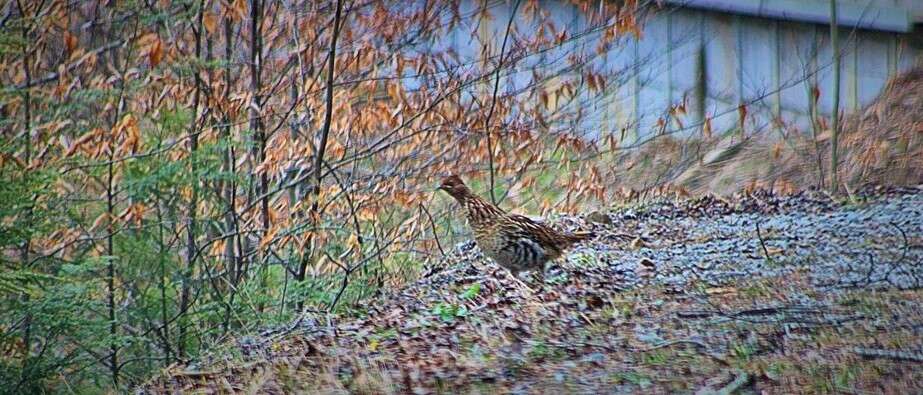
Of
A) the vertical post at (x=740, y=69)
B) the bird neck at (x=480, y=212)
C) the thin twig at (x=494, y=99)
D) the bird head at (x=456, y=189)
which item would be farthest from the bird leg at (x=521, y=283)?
the vertical post at (x=740, y=69)

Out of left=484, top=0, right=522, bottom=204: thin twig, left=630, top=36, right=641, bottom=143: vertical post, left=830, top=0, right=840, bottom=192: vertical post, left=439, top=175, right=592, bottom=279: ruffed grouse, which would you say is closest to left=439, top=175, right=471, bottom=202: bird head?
left=439, top=175, right=592, bottom=279: ruffed grouse

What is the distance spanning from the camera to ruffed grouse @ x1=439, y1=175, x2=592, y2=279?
472cm

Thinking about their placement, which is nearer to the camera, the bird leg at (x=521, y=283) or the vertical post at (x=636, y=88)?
the bird leg at (x=521, y=283)

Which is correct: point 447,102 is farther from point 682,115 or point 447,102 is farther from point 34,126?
point 34,126

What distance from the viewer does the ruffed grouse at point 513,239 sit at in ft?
15.5

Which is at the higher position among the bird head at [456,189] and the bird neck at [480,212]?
the bird head at [456,189]

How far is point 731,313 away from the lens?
381cm

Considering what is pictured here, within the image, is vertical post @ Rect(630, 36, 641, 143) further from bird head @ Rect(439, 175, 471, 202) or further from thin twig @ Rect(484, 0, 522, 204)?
bird head @ Rect(439, 175, 471, 202)

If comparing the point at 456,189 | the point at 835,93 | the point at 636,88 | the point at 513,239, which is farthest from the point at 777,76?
the point at 513,239

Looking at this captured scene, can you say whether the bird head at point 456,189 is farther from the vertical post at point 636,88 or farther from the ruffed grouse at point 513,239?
the vertical post at point 636,88

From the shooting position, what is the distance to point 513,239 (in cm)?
474

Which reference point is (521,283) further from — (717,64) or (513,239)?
(717,64)

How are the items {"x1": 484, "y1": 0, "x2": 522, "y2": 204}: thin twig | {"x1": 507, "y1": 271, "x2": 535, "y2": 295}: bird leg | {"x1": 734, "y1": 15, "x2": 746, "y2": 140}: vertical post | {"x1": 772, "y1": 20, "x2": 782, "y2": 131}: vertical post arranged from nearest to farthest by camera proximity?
1. {"x1": 507, "y1": 271, "x2": 535, "y2": 295}: bird leg
2. {"x1": 772, "y1": 20, "x2": 782, "y2": 131}: vertical post
3. {"x1": 734, "y1": 15, "x2": 746, "y2": 140}: vertical post
4. {"x1": 484, "y1": 0, "x2": 522, "y2": 204}: thin twig

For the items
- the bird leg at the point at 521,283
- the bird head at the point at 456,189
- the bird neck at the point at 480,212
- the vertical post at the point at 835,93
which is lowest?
the bird leg at the point at 521,283
